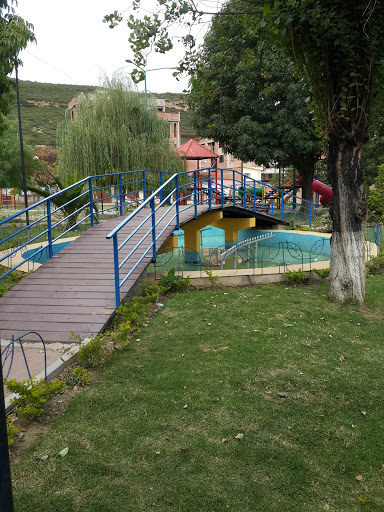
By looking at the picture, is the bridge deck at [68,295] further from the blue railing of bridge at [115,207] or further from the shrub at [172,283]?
the shrub at [172,283]

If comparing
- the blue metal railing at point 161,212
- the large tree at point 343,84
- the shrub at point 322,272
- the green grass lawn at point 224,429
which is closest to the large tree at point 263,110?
the blue metal railing at point 161,212

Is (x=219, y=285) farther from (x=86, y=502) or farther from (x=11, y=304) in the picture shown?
(x=86, y=502)

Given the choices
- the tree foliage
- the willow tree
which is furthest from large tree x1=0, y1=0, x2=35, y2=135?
the tree foliage

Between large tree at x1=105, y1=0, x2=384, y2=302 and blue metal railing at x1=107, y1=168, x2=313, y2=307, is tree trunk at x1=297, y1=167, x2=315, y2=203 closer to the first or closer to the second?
blue metal railing at x1=107, y1=168, x2=313, y2=307

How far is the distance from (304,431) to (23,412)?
7.36 feet

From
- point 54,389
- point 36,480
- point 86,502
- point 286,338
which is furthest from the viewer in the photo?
point 286,338

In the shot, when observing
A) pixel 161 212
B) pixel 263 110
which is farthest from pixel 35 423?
pixel 263 110

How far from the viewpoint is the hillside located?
219 ft

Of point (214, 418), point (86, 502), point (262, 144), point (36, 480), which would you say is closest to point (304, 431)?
point (214, 418)

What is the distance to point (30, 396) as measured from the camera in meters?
3.58

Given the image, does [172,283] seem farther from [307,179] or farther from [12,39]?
[307,179]

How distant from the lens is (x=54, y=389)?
3.79m

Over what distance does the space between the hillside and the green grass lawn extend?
206 ft

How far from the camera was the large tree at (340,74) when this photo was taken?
5.88 meters
